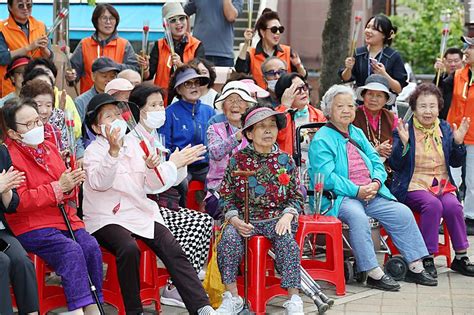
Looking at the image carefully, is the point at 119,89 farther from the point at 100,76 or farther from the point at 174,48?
the point at 174,48

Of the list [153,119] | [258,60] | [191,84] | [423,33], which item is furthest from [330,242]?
[423,33]

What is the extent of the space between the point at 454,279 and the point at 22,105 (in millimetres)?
3940

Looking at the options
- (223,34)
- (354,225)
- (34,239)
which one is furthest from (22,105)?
(223,34)

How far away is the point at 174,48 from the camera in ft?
30.7

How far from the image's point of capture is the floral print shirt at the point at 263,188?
6859mm

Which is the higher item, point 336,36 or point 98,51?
point 98,51

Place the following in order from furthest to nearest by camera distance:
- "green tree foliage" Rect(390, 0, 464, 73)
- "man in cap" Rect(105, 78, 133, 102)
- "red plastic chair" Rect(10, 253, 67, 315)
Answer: "green tree foliage" Rect(390, 0, 464, 73) < "man in cap" Rect(105, 78, 133, 102) < "red plastic chair" Rect(10, 253, 67, 315)

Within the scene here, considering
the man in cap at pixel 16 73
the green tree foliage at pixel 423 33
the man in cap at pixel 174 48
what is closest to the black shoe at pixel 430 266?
the man in cap at pixel 174 48

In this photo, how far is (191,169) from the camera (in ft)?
26.2

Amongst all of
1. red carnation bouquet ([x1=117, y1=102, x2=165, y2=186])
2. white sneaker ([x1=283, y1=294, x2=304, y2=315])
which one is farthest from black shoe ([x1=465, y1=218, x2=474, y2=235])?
red carnation bouquet ([x1=117, y1=102, x2=165, y2=186])

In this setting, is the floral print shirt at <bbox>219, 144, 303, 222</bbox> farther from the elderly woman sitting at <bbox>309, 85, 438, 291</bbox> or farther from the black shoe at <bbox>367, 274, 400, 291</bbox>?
the black shoe at <bbox>367, 274, 400, 291</bbox>

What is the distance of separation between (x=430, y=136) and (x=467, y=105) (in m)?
1.75

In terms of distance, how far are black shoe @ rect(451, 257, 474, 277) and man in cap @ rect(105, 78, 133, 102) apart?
3.15 m

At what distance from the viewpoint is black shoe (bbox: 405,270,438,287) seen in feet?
25.2
